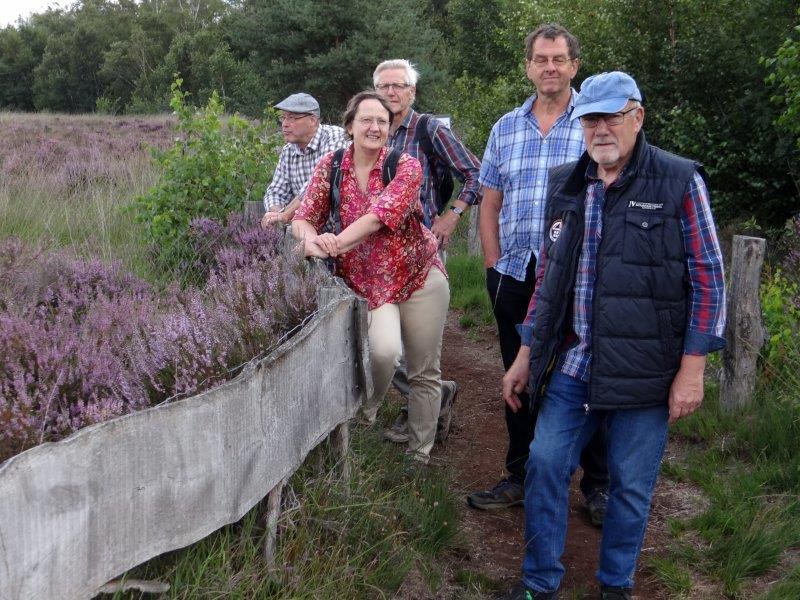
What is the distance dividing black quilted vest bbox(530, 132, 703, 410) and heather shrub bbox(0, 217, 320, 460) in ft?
4.13

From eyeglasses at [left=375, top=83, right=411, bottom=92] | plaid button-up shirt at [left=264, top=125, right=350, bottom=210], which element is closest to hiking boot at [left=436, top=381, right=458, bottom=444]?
plaid button-up shirt at [left=264, top=125, right=350, bottom=210]

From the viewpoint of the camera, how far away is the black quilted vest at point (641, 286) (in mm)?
3064

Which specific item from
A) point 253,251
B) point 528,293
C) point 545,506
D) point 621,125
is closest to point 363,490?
point 545,506

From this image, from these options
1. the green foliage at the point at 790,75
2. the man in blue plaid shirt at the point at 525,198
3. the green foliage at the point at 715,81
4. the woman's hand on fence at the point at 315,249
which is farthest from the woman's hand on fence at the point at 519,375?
the green foliage at the point at 715,81

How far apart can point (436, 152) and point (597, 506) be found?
7.40 feet

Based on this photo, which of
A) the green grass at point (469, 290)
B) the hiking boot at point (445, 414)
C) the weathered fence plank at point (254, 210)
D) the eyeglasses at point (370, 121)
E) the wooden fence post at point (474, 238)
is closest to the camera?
the eyeglasses at point (370, 121)

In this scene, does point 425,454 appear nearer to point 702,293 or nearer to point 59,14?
point 702,293

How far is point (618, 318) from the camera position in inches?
122

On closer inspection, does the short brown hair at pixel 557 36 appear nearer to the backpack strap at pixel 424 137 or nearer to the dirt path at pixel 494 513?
the backpack strap at pixel 424 137

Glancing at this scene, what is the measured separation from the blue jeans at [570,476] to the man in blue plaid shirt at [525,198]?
103 cm

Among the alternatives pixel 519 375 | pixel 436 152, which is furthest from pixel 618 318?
pixel 436 152

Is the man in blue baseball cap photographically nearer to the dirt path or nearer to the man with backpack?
the dirt path

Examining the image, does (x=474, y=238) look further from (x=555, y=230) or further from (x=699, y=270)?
(x=699, y=270)

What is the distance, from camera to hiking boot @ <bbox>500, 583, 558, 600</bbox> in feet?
11.2
